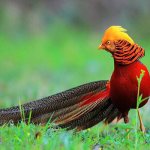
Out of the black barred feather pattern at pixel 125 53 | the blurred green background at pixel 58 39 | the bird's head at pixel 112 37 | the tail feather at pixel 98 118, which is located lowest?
the tail feather at pixel 98 118

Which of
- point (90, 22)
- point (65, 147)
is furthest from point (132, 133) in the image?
point (90, 22)

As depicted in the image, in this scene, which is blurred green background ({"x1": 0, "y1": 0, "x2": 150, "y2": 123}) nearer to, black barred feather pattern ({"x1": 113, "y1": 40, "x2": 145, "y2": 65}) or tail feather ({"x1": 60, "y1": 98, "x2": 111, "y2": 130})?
tail feather ({"x1": 60, "y1": 98, "x2": 111, "y2": 130})

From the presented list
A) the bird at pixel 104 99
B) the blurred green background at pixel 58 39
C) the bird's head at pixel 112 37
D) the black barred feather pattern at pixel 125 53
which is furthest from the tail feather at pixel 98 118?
the blurred green background at pixel 58 39

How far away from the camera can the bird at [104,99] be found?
636 centimetres

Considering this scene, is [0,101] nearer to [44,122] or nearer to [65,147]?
[44,122]

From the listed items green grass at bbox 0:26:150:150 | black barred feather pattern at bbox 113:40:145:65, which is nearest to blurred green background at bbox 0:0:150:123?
green grass at bbox 0:26:150:150

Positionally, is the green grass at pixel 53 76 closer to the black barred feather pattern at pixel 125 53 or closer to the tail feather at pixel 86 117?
the tail feather at pixel 86 117

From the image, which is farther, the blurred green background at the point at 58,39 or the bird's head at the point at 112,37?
the blurred green background at the point at 58,39

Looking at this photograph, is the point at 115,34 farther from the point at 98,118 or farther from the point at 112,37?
the point at 98,118

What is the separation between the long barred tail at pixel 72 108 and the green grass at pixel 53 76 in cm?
16

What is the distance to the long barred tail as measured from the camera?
6.59 m

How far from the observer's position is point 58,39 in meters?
18.1

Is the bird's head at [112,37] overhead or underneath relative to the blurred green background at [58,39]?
underneath

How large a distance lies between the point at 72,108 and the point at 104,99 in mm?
328
